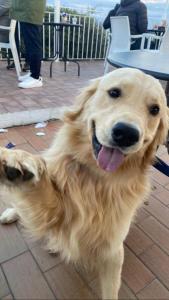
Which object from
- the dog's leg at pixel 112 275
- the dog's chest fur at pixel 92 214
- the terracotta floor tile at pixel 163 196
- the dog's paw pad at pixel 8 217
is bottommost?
the terracotta floor tile at pixel 163 196

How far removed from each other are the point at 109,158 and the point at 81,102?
14.9 inches

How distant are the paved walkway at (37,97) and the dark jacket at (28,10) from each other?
1032 mm

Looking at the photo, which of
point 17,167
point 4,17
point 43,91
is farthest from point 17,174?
point 4,17

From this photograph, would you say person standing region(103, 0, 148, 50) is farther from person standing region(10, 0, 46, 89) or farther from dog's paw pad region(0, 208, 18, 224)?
dog's paw pad region(0, 208, 18, 224)

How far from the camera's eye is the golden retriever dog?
1.20m

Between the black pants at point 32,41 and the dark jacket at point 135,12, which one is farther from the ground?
the dark jacket at point 135,12

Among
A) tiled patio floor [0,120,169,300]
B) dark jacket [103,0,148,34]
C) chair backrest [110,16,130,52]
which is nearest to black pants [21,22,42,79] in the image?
chair backrest [110,16,130,52]

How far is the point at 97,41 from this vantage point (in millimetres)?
8172

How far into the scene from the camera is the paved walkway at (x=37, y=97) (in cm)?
323

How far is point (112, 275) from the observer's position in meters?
1.34

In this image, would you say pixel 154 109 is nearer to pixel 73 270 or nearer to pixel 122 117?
pixel 122 117

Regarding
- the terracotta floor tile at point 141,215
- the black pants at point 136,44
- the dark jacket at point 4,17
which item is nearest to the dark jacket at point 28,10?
the dark jacket at point 4,17

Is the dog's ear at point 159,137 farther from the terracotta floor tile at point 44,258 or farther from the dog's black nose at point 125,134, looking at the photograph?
the terracotta floor tile at point 44,258

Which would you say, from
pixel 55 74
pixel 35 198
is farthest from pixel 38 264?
pixel 55 74
